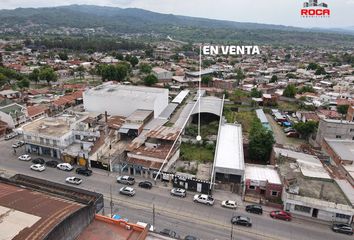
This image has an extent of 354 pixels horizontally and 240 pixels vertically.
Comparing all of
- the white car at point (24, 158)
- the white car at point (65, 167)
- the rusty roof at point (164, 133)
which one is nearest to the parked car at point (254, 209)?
the rusty roof at point (164, 133)

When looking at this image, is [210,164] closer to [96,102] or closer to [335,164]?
[335,164]

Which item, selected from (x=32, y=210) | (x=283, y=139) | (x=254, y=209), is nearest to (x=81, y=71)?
(x=283, y=139)

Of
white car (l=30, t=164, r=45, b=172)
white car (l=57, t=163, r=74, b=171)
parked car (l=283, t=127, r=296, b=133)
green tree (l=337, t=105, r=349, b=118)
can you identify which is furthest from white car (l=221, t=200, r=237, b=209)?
green tree (l=337, t=105, r=349, b=118)

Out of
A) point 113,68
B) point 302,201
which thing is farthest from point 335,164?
point 113,68

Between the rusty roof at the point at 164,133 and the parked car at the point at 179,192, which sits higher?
the rusty roof at the point at 164,133

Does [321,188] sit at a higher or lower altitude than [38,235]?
lower

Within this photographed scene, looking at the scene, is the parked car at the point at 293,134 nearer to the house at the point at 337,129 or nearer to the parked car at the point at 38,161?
the house at the point at 337,129

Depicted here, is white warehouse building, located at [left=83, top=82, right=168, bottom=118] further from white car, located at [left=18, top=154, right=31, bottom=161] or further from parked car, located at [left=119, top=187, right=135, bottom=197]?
parked car, located at [left=119, top=187, right=135, bottom=197]
